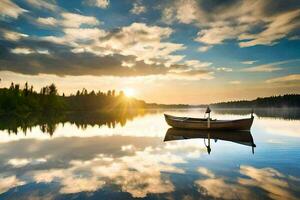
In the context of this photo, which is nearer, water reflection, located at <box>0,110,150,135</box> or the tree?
water reflection, located at <box>0,110,150,135</box>

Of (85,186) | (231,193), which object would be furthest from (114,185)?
(231,193)

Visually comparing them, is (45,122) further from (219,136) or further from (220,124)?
(219,136)

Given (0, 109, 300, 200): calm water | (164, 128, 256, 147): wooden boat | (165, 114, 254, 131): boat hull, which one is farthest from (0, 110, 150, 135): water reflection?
(0, 109, 300, 200): calm water

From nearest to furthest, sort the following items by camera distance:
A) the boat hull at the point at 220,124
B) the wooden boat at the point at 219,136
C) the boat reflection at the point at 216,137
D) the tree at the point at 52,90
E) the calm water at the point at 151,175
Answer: the calm water at the point at 151,175 → the boat reflection at the point at 216,137 → the wooden boat at the point at 219,136 → the boat hull at the point at 220,124 → the tree at the point at 52,90

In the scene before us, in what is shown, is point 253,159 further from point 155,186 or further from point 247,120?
point 247,120

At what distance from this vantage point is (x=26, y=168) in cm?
1642

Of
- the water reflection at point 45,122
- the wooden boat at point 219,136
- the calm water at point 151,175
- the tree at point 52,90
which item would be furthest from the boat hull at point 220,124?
the tree at point 52,90

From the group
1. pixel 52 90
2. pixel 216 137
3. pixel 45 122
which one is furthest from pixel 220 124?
pixel 52 90

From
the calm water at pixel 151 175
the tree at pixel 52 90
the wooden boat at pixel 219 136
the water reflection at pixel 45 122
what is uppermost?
the tree at pixel 52 90

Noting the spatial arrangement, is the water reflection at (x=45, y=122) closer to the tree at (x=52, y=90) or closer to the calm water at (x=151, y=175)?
the calm water at (x=151, y=175)

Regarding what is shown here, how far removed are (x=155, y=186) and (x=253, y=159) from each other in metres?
10.2

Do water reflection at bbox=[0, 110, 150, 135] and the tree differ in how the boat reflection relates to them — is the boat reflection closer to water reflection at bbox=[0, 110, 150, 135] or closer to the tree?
water reflection at bbox=[0, 110, 150, 135]

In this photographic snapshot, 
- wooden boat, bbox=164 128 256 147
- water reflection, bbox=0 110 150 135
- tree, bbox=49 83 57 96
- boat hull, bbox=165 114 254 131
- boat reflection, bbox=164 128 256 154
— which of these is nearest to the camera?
boat reflection, bbox=164 128 256 154

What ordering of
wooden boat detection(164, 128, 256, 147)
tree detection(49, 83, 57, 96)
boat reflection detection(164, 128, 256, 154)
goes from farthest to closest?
tree detection(49, 83, 57, 96)
wooden boat detection(164, 128, 256, 147)
boat reflection detection(164, 128, 256, 154)
